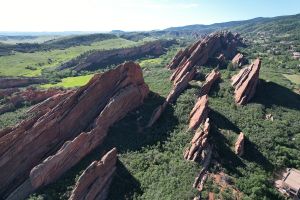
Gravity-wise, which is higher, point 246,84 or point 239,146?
point 246,84

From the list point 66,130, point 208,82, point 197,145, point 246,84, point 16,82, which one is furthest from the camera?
point 16,82

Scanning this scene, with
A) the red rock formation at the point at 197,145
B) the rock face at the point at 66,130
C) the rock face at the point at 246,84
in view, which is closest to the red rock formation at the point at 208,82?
the rock face at the point at 246,84

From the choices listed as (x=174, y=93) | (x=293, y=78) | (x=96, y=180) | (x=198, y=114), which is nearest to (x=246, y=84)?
(x=174, y=93)

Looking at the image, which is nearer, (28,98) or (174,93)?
(174,93)

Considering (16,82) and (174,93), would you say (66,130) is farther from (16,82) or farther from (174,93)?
(16,82)

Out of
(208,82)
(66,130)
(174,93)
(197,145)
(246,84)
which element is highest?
(208,82)

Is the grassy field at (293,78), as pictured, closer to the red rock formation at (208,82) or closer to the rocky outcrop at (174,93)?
the red rock formation at (208,82)
